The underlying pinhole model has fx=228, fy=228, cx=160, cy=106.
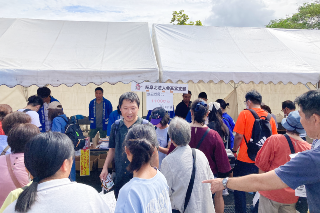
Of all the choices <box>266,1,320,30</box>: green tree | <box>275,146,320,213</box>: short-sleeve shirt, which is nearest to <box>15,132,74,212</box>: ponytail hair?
<box>275,146,320,213</box>: short-sleeve shirt

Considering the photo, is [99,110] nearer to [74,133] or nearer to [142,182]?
[74,133]

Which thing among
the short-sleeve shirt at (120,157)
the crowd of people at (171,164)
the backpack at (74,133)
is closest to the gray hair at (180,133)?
the crowd of people at (171,164)

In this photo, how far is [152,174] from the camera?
1.33m

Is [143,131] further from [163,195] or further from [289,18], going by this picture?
[289,18]

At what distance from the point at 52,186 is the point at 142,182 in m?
0.45

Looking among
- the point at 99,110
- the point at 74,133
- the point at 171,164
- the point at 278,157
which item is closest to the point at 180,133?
the point at 171,164

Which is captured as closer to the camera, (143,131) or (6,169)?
(143,131)

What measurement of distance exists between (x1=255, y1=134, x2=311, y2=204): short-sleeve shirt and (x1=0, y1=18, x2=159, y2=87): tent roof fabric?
242 cm

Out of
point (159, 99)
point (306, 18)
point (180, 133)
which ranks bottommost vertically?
point (180, 133)

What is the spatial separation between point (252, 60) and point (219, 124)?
2.26 m

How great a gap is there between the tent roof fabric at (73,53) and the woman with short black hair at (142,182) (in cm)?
291

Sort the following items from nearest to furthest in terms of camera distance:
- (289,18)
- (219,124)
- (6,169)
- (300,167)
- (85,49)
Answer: (300,167)
(6,169)
(219,124)
(85,49)
(289,18)

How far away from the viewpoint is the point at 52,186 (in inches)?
40.7

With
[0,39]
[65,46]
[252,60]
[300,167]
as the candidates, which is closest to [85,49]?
[65,46]
